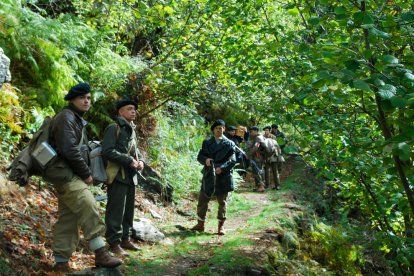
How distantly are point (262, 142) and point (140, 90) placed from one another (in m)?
5.59

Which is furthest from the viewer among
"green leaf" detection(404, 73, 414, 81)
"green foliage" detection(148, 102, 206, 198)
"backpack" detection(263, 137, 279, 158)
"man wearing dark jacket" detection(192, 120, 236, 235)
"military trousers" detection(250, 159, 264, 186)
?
"military trousers" detection(250, 159, 264, 186)

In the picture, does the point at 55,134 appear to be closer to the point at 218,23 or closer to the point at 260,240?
the point at 260,240

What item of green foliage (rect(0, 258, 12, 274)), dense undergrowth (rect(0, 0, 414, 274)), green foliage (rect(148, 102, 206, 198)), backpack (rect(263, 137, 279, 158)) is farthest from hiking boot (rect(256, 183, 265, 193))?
green foliage (rect(0, 258, 12, 274))

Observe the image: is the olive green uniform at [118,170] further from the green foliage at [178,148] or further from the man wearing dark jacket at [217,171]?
the green foliage at [178,148]

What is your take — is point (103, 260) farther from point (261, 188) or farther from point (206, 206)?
point (261, 188)

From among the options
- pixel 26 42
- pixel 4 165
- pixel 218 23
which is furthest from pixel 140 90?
pixel 4 165

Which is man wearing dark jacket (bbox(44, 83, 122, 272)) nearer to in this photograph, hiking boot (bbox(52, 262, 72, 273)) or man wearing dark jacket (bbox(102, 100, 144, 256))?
hiking boot (bbox(52, 262, 72, 273))

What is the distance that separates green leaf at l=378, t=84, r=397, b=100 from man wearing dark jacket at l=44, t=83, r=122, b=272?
3731 mm

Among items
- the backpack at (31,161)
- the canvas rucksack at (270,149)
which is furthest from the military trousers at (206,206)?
the canvas rucksack at (270,149)

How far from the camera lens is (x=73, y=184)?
532 centimetres

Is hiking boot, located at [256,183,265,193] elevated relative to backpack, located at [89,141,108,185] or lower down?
lower down

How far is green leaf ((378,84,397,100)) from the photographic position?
2.89 m

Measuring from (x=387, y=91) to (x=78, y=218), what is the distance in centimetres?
404

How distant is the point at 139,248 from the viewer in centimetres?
740
